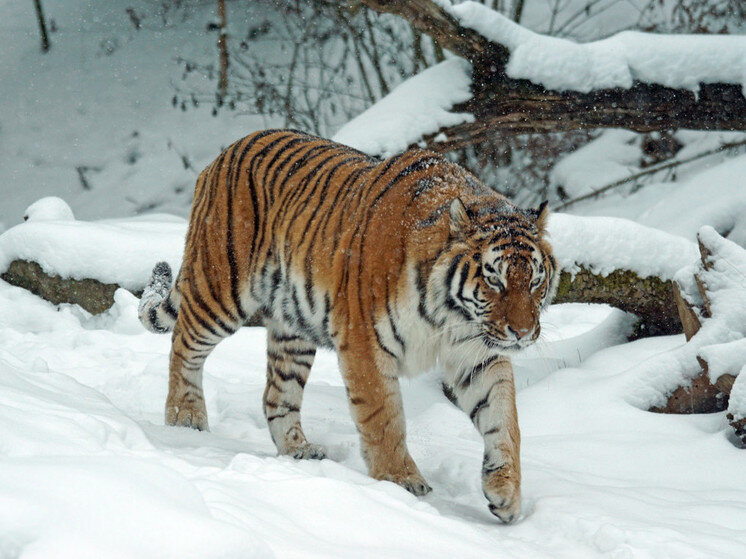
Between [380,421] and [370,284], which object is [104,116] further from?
[380,421]

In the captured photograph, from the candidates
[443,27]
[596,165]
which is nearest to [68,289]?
[443,27]

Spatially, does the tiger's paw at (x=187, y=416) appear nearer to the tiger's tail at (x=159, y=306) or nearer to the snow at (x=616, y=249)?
the tiger's tail at (x=159, y=306)

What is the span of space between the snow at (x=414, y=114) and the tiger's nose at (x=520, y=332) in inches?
129

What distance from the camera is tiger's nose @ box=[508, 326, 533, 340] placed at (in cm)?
315

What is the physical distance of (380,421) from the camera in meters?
3.43

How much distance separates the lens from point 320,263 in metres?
3.77

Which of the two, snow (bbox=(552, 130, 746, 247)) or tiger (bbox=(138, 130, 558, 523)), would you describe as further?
snow (bbox=(552, 130, 746, 247))

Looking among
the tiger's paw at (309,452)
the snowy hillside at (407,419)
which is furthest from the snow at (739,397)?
the tiger's paw at (309,452)

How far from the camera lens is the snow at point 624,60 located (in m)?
6.36

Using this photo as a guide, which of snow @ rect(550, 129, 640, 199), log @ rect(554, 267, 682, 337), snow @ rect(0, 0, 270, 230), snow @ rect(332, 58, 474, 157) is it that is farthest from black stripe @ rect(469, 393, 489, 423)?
snow @ rect(0, 0, 270, 230)

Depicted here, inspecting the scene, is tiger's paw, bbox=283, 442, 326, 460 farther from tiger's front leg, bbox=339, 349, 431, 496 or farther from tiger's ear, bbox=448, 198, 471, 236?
tiger's ear, bbox=448, 198, 471, 236

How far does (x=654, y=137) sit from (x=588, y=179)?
32.7 inches

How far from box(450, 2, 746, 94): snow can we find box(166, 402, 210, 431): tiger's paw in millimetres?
3406

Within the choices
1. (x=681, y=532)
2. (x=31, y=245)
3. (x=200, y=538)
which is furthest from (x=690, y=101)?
(x=200, y=538)
